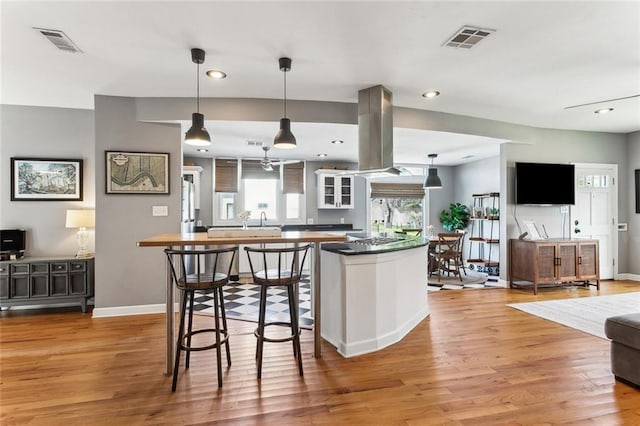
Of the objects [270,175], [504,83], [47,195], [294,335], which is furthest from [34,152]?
[504,83]

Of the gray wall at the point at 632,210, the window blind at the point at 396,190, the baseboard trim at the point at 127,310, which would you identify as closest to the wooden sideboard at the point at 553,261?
the gray wall at the point at 632,210

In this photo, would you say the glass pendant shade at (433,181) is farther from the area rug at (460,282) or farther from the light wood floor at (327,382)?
the light wood floor at (327,382)

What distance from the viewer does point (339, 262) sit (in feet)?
9.59

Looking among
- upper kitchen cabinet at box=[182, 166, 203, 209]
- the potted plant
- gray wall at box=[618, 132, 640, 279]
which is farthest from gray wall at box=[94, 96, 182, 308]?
gray wall at box=[618, 132, 640, 279]

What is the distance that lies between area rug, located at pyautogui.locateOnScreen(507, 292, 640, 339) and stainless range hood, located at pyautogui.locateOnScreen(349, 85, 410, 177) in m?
2.50

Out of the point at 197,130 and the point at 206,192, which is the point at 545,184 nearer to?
the point at 197,130

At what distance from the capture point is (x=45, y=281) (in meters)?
4.11

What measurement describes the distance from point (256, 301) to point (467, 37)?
387 centimetres

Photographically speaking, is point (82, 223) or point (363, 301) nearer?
point (363, 301)

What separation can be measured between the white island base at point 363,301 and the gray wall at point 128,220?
89.4 inches

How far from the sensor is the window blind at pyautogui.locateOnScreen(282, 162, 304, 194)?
7.13 meters

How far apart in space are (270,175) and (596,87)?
5329mm

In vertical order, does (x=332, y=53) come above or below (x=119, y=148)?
above

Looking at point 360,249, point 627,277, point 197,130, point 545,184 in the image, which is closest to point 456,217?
point 545,184
